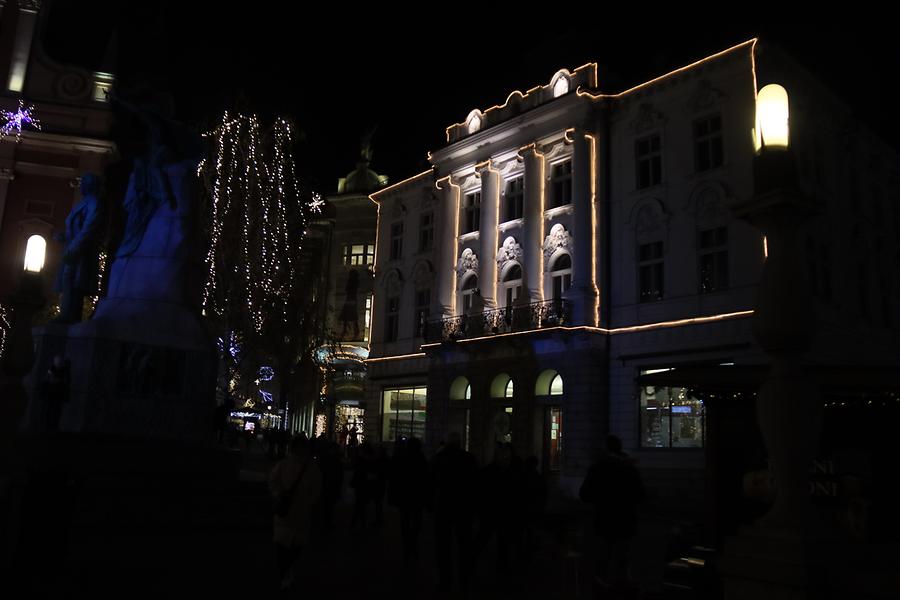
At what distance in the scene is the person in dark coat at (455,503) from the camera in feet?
29.6

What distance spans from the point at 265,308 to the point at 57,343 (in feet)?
63.4

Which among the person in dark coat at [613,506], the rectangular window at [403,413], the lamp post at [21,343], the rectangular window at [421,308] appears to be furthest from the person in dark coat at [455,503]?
the rectangular window at [421,308]

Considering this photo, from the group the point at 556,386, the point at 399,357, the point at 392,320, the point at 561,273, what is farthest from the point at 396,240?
the point at 556,386

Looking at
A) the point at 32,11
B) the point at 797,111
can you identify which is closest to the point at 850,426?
the point at 797,111

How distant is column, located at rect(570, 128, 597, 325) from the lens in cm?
2788

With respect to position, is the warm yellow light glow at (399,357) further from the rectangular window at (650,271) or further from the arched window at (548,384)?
the rectangular window at (650,271)

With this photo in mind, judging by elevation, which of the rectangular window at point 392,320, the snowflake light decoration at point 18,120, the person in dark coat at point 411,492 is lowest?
the person in dark coat at point 411,492

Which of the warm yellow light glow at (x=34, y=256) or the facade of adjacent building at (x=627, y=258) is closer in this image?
the warm yellow light glow at (x=34, y=256)

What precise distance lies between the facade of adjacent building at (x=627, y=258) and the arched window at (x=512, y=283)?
0.21 feet

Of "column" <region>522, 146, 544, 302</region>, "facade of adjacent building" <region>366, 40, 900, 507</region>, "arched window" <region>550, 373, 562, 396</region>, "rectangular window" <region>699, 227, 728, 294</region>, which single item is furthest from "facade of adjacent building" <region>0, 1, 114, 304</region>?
"rectangular window" <region>699, 227, 728, 294</region>

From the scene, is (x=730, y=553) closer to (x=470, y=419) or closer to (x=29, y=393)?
(x=29, y=393)

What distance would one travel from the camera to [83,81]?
4088cm

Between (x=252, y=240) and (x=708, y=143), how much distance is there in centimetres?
1840

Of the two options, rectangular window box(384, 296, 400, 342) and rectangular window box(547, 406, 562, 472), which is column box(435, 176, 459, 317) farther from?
rectangular window box(547, 406, 562, 472)
